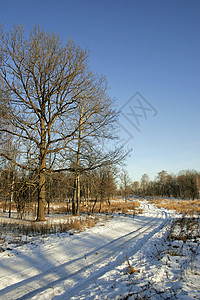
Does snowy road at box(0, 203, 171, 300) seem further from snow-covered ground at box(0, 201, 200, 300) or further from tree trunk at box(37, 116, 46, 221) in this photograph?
tree trunk at box(37, 116, 46, 221)

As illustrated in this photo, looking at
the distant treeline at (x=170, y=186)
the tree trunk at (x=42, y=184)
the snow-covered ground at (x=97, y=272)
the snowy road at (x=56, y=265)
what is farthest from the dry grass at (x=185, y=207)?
the distant treeline at (x=170, y=186)

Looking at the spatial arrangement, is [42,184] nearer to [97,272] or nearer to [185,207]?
[97,272]

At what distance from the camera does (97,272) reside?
3.97m

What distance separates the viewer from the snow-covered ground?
3.04 metres

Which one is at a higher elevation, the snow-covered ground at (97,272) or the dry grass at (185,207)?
the snow-covered ground at (97,272)

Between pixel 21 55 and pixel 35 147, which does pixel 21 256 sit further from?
pixel 21 55

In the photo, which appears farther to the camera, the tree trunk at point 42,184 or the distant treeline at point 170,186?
the distant treeline at point 170,186

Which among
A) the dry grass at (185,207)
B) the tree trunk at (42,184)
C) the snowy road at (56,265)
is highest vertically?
the tree trunk at (42,184)

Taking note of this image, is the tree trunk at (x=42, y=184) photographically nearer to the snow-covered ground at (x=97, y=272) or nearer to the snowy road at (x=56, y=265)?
the snowy road at (x=56, y=265)

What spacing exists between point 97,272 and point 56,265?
3.70ft

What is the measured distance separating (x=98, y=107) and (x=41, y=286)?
10.9 meters

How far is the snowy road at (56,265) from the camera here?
328 centimetres

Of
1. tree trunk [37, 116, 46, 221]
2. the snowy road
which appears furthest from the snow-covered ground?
tree trunk [37, 116, 46, 221]

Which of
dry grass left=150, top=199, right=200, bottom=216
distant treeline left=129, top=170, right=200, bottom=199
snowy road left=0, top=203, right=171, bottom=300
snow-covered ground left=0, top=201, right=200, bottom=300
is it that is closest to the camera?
snow-covered ground left=0, top=201, right=200, bottom=300
